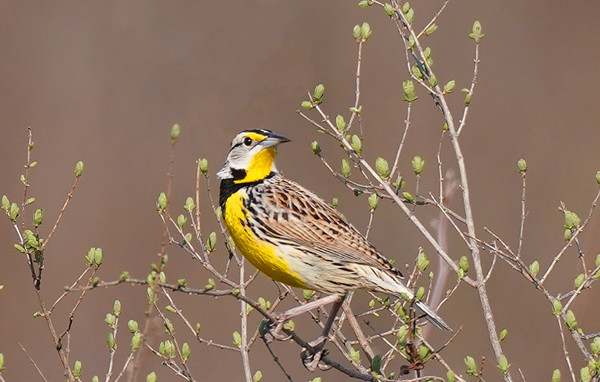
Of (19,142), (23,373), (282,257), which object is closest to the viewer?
(282,257)

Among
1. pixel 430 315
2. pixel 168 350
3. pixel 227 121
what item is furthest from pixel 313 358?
pixel 227 121

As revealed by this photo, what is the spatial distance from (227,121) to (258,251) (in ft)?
10.4

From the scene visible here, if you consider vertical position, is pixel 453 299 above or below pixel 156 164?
below

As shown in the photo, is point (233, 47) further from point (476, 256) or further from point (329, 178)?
point (476, 256)

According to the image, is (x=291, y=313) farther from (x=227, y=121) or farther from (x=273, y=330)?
(x=227, y=121)

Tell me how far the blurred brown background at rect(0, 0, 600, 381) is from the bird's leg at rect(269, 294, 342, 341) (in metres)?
2.71

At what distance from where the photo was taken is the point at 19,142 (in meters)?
7.09

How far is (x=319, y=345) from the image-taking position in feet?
12.6

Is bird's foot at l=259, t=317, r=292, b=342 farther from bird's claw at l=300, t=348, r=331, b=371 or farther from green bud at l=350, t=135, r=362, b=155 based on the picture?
green bud at l=350, t=135, r=362, b=155

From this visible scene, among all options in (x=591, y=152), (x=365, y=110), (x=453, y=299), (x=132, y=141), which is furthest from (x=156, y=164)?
(x=591, y=152)

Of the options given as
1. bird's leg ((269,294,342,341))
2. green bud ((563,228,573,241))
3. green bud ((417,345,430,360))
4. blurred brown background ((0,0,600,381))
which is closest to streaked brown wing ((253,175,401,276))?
bird's leg ((269,294,342,341))

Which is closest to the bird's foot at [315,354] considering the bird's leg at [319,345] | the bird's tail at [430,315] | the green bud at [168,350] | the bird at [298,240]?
the bird's leg at [319,345]

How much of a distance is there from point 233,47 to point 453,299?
1669 mm

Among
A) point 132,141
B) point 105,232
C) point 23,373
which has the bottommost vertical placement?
point 23,373
